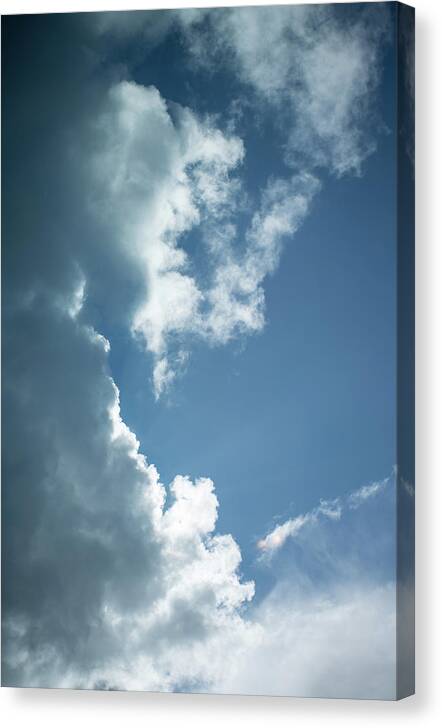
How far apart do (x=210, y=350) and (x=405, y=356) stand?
0.81 m

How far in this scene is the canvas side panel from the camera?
207 inches

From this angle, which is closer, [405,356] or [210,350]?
[405,356]

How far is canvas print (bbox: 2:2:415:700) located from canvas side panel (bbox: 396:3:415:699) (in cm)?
1

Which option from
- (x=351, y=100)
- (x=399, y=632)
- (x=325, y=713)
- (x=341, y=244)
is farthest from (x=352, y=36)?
(x=325, y=713)

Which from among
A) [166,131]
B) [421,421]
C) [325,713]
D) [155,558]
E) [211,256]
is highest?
[166,131]

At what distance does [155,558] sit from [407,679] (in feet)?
3.76

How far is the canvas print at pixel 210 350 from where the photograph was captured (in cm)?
531

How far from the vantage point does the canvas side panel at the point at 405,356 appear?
17.3 ft

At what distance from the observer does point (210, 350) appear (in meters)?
5.46

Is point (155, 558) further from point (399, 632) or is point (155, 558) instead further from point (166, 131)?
point (166, 131)

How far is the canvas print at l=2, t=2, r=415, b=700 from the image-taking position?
5.31m

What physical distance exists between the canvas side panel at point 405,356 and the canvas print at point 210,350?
13mm

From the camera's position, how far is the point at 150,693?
5.53 metres

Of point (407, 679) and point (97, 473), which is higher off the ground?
point (97, 473)
